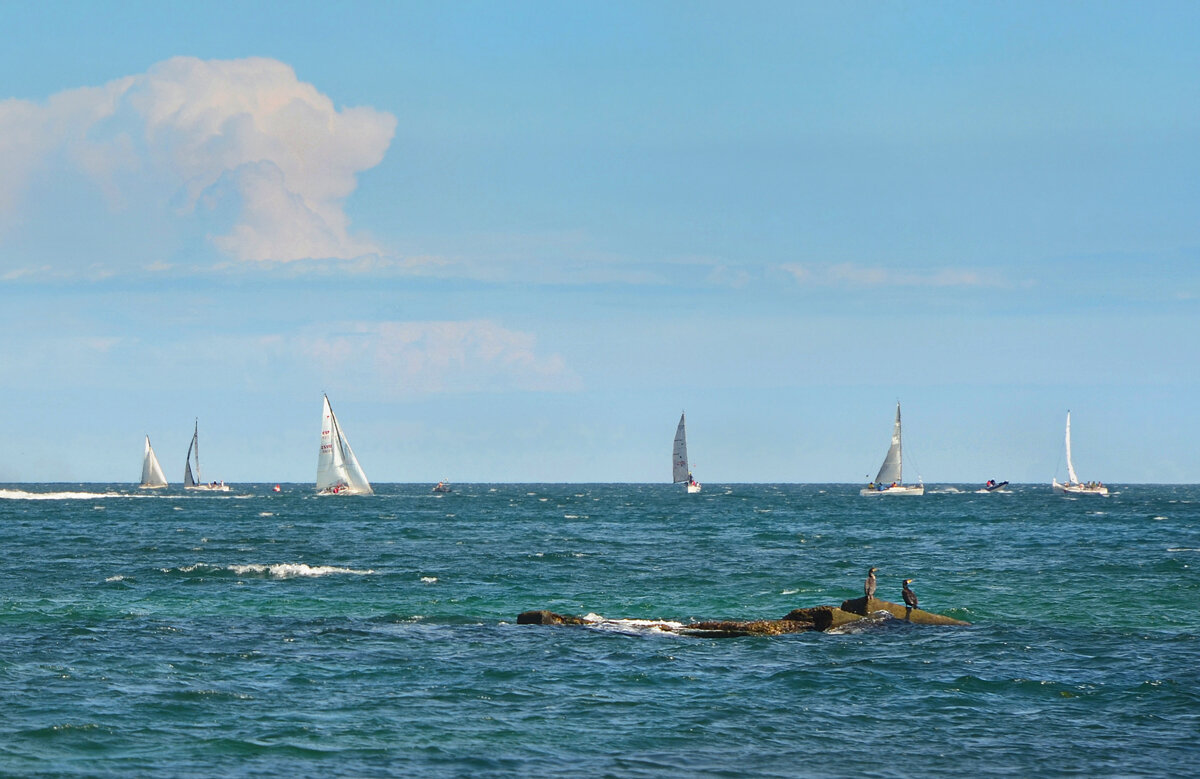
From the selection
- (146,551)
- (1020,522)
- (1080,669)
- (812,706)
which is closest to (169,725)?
(812,706)

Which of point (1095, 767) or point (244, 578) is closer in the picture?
point (1095, 767)

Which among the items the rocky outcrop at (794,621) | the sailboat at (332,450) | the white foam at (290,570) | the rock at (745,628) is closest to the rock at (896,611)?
the rocky outcrop at (794,621)

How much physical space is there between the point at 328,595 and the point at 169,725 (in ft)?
91.3

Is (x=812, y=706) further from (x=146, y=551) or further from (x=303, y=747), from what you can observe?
(x=146, y=551)

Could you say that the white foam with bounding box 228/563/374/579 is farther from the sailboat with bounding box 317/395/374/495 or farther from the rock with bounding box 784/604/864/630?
the sailboat with bounding box 317/395/374/495

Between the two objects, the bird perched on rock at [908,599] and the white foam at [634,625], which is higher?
the bird perched on rock at [908,599]

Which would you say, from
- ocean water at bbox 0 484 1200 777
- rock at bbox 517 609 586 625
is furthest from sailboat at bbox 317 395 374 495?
rock at bbox 517 609 586 625

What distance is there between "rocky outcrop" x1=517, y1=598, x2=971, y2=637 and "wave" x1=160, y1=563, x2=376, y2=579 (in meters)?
24.5

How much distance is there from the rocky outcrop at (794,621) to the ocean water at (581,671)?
0.67 m

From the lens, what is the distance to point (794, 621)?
44688mm

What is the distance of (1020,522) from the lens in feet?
430

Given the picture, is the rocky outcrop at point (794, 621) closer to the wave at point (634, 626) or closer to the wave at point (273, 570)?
the wave at point (634, 626)

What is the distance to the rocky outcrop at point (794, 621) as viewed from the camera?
4334cm

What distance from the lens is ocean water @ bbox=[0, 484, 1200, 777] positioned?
27516mm
